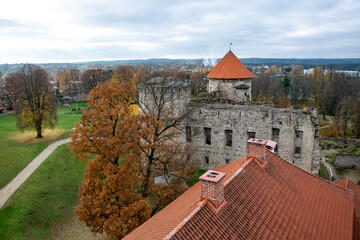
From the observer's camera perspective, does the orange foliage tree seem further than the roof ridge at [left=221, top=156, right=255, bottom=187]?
Yes

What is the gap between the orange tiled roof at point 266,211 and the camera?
7480 millimetres

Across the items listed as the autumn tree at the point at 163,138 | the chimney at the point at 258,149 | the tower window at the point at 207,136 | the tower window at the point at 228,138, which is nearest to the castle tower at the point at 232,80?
the tower window at the point at 228,138

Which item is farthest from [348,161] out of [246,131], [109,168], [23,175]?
[23,175]

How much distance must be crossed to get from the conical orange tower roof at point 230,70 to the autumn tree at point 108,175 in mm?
16894

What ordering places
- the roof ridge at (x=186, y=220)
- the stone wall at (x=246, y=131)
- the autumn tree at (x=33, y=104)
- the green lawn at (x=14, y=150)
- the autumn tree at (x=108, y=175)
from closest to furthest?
the roof ridge at (x=186, y=220)
the autumn tree at (x=108, y=175)
the stone wall at (x=246, y=131)
the green lawn at (x=14, y=150)
the autumn tree at (x=33, y=104)

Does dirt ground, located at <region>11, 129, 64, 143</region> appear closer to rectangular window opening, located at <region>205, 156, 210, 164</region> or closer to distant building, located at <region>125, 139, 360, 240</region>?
rectangular window opening, located at <region>205, 156, 210, 164</region>

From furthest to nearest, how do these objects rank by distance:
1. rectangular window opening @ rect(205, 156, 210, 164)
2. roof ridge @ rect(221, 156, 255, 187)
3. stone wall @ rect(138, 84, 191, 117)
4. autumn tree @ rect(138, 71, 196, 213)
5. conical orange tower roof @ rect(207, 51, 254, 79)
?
conical orange tower roof @ rect(207, 51, 254, 79)
rectangular window opening @ rect(205, 156, 210, 164)
stone wall @ rect(138, 84, 191, 117)
autumn tree @ rect(138, 71, 196, 213)
roof ridge @ rect(221, 156, 255, 187)

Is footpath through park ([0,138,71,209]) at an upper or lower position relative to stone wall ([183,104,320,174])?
lower

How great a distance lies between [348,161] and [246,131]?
50.6 feet

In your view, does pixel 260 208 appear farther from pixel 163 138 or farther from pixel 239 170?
pixel 163 138

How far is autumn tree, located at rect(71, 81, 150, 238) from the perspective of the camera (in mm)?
13539

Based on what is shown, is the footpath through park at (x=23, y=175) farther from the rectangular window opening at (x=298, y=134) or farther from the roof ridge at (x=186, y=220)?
the rectangular window opening at (x=298, y=134)

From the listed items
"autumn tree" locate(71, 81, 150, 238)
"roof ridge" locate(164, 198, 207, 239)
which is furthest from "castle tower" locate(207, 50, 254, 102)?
"roof ridge" locate(164, 198, 207, 239)

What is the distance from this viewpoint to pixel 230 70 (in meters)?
29.1
